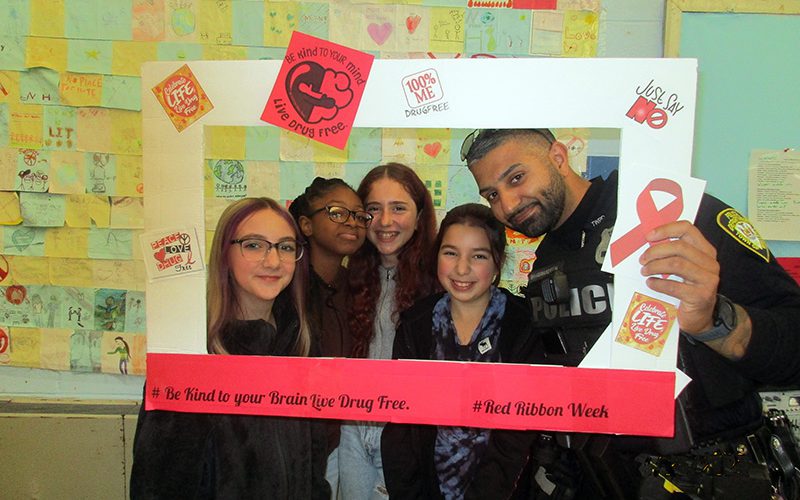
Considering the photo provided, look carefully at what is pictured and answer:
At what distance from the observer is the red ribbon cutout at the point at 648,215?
918mm

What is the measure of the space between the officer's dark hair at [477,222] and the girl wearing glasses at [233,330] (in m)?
0.29

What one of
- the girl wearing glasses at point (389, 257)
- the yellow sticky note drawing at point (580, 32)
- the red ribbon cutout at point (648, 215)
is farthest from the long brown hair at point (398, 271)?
the yellow sticky note drawing at point (580, 32)

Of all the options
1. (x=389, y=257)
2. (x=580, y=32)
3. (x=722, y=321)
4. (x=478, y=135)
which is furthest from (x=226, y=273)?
(x=580, y=32)

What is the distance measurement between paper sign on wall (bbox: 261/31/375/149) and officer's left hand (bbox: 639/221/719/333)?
57 cm

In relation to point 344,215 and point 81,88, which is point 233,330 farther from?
point 81,88

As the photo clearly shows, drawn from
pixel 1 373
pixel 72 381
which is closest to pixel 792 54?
pixel 72 381

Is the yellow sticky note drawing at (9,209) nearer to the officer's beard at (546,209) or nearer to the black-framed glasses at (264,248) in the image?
the black-framed glasses at (264,248)

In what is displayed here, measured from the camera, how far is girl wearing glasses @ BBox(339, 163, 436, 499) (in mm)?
1044

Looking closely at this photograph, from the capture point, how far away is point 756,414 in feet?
3.54

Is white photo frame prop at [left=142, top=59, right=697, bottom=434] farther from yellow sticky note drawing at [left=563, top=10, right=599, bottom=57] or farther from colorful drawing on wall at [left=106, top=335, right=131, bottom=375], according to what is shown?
colorful drawing on wall at [left=106, top=335, right=131, bottom=375]

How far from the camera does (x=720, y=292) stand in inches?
40.3

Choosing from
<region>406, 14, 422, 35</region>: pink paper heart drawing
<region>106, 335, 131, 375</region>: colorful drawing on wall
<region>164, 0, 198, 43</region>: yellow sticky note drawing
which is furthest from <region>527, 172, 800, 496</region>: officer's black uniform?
<region>106, 335, 131, 375</region>: colorful drawing on wall

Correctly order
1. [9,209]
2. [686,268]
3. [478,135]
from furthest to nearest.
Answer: [9,209]
[478,135]
[686,268]

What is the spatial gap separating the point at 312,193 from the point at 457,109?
0.33m
